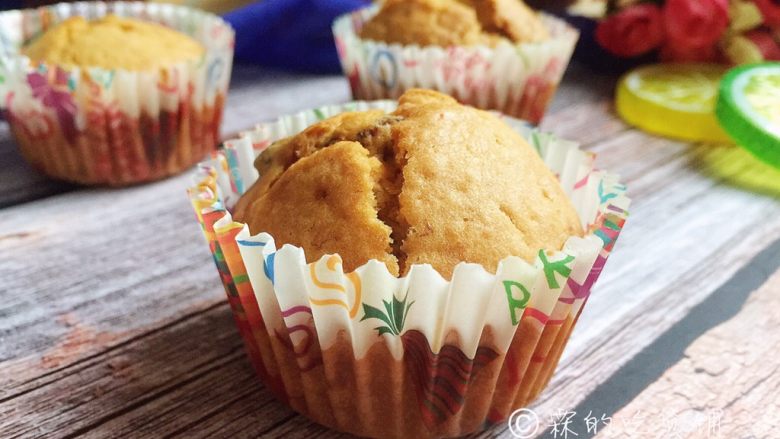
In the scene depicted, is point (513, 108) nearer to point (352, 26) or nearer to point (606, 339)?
point (352, 26)

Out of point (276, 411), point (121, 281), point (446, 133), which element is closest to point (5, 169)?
point (121, 281)

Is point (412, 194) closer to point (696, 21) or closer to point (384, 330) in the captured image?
point (384, 330)

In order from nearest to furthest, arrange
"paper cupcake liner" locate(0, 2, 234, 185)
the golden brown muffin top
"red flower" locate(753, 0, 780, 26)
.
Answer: "paper cupcake liner" locate(0, 2, 234, 185) → the golden brown muffin top → "red flower" locate(753, 0, 780, 26)

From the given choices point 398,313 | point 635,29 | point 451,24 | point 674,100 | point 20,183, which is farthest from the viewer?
point 635,29

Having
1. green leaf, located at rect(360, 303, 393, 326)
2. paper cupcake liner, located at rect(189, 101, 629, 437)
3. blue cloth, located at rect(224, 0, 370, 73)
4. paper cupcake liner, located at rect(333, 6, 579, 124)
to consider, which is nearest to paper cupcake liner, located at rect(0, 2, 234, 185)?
paper cupcake liner, located at rect(333, 6, 579, 124)

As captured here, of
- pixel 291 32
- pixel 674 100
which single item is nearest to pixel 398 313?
pixel 674 100

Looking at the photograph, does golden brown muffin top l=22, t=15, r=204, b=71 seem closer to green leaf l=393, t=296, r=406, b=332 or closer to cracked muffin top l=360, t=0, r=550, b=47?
cracked muffin top l=360, t=0, r=550, b=47

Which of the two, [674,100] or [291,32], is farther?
[291,32]

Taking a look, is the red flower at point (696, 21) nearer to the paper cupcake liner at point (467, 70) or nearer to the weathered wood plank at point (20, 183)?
the paper cupcake liner at point (467, 70)
